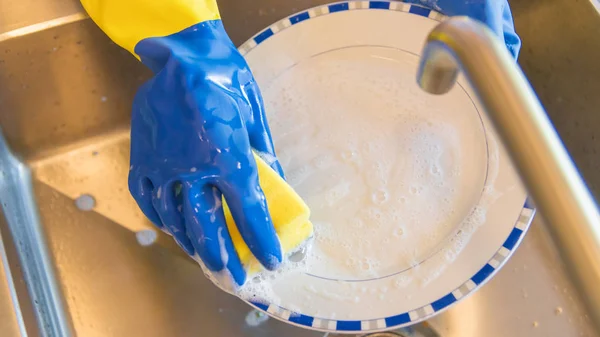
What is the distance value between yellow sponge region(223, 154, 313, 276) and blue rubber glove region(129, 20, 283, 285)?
0.01 metres

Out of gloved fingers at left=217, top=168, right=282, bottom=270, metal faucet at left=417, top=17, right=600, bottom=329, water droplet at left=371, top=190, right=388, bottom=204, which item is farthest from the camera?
water droplet at left=371, top=190, right=388, bottom=204

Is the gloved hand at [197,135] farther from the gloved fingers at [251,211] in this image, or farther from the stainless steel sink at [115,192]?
the stainless steel sink at [115,192]

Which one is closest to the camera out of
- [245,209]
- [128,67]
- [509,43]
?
[245,209]

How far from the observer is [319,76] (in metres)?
0.64

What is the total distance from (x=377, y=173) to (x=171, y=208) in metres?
0.24

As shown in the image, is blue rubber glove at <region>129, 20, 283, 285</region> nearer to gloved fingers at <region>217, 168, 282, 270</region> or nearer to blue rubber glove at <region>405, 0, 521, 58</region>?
gloved fingers at <region>217, 168, 282, 270</region>

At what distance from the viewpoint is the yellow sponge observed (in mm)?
472

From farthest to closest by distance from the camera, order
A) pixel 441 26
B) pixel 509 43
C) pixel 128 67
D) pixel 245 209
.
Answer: pixel 128 67 < pixel 509 43 < pixel 245 209 < pixel 441 26

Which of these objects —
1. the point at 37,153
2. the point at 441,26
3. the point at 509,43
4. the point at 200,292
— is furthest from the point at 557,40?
the point at 37,153

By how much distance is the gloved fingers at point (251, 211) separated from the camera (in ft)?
1.47

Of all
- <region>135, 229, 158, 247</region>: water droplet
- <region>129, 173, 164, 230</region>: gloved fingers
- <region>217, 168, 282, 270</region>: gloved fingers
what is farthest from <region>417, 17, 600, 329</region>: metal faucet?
<region>135, 229, 158, 247</region>: water droplet

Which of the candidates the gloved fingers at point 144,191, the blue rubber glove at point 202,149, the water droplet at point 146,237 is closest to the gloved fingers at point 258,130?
the blue rubber glove at point 202,149

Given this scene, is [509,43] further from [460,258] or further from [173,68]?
[173,68]

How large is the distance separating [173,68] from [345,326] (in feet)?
0.98
